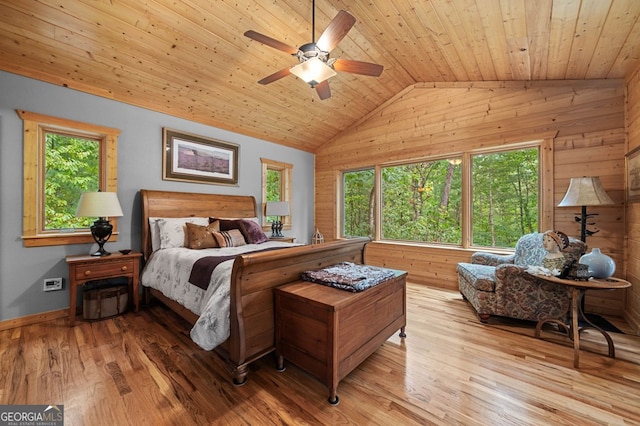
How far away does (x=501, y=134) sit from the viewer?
12.2 feet

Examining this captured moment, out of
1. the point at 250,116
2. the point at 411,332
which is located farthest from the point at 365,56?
the point at 411,332

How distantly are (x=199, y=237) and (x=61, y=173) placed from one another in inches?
69.2

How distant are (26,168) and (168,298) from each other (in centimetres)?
202

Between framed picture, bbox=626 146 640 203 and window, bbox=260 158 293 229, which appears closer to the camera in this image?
framed picture, bbox=626 146 640 203

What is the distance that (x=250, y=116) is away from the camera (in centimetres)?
429

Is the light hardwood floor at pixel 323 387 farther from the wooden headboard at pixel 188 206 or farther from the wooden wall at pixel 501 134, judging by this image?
the wooden wall at pixel 501 134

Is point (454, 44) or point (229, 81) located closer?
point (454, 44)

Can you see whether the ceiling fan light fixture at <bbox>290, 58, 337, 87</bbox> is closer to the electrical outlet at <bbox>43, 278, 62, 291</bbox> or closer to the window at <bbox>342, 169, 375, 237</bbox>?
the window at <bbox>342, 169, 375, 237</bbox>

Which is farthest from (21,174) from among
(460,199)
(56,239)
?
(460,199)

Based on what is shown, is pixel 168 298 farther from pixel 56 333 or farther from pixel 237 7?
pixel 237 7

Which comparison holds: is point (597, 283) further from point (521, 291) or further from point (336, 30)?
point (336, 30)

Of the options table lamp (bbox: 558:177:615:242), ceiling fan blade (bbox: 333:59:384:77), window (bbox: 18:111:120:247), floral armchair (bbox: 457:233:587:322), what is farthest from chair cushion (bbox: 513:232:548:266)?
window (bbox: 18:111:120:247)

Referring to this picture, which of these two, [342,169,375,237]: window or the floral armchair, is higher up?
[342,169,375,237]: window

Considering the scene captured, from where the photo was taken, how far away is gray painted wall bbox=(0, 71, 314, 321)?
103 inches
